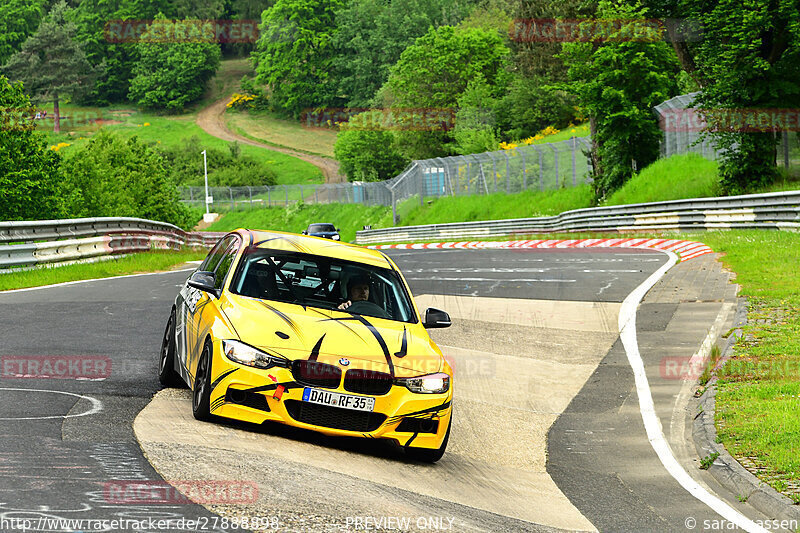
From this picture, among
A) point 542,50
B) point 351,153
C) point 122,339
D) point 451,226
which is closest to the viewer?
point 122,339

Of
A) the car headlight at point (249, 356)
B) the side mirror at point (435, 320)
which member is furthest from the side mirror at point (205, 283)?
the side mirror at point (435, 320)

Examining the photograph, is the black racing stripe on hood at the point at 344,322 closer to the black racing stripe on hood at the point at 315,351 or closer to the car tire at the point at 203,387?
the black racing stripe on hood at the point at 315,351

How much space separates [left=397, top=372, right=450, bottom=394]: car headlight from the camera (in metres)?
7.78

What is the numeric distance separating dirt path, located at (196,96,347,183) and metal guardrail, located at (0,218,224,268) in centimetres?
9058

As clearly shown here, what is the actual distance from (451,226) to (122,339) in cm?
4190

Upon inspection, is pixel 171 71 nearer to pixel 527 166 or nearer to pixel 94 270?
pixel 527 166

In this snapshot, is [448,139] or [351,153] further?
[351,153]

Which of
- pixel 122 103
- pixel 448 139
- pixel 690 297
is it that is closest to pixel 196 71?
pixel 122 103

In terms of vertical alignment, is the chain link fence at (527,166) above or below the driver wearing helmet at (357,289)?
below

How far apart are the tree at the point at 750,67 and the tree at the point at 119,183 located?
33.7 metres

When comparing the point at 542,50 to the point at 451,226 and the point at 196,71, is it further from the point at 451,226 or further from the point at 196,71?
the point at 196,71

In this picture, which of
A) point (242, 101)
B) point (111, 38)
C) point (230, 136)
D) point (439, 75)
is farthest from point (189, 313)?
point (111, 38)

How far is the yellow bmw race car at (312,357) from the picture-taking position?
7504 millimetres

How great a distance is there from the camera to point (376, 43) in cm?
14950
